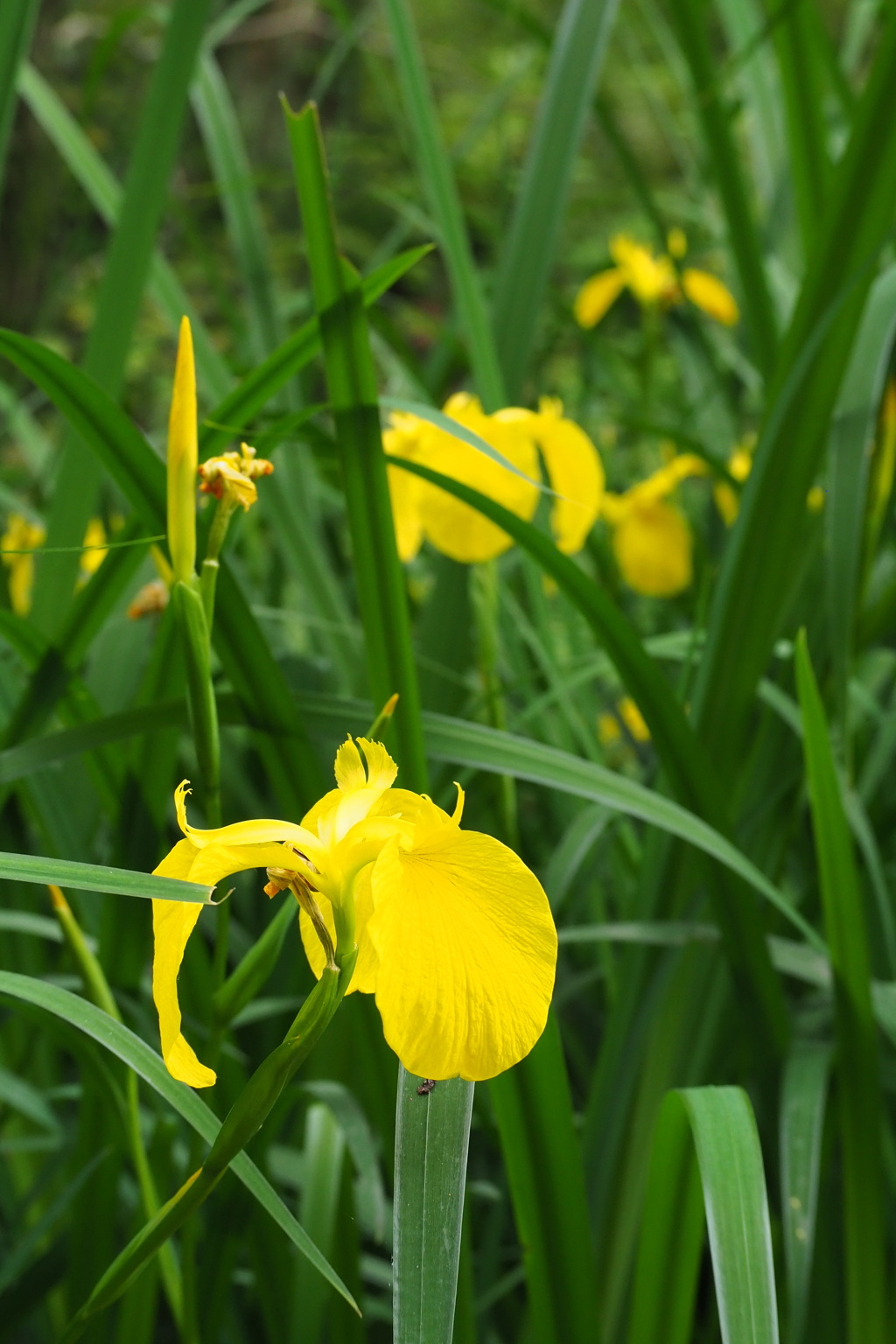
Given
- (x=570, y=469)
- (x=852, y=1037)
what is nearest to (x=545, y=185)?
(x=570, y=469)

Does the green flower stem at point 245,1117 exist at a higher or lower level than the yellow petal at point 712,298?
lower

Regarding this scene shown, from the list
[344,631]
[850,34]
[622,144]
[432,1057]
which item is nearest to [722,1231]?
[432,1057]

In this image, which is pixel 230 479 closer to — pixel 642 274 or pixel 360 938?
pixel 360 938

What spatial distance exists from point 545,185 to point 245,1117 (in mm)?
574

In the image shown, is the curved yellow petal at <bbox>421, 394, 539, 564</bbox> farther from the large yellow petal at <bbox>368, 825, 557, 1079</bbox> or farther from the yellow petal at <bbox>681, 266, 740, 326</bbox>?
the yellow petal at <bbox>681, 266, 740, 326</bbox>

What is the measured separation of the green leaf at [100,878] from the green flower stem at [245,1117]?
35mm

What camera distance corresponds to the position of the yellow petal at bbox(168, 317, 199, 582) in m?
0.33

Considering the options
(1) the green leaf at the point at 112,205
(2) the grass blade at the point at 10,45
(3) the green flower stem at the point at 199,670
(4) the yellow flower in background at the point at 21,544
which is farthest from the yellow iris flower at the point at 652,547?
(3) the green flower stem at the point at 199,670

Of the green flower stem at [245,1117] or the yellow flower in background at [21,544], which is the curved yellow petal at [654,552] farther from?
the green flower stem at [245,1117]

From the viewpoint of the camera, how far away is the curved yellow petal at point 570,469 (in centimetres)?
67

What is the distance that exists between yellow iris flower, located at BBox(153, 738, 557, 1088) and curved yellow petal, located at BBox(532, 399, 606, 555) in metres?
0.42

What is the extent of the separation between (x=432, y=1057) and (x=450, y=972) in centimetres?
2

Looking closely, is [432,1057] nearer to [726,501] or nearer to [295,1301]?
[295,1301]

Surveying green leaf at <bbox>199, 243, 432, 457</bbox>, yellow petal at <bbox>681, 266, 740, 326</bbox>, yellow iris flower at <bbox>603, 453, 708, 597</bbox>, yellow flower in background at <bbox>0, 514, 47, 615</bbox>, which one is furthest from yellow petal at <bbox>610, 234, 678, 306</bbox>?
green leaf at <bbox>199, 243, 432, 457</bbox>
